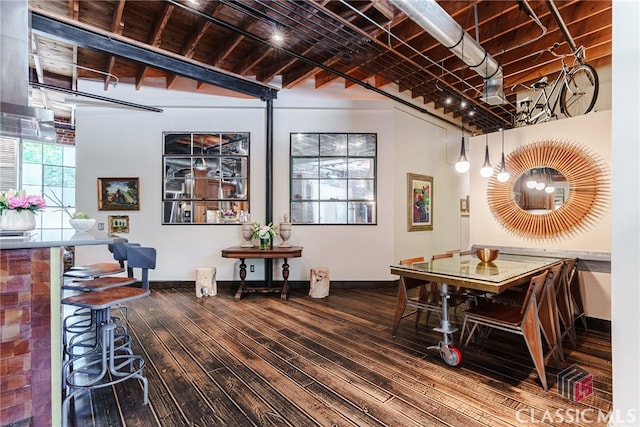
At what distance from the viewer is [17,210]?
1.81 meters

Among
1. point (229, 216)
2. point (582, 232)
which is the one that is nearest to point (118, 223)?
point (229, 216)

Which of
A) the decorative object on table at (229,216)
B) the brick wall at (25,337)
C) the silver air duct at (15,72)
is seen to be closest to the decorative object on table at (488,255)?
the brick wall at (25,337)

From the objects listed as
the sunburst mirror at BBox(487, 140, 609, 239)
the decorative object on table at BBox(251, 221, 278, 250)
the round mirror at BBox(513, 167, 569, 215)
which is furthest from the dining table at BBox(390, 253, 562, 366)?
the decorative object on table at BBox(251, 221, 278, 250)

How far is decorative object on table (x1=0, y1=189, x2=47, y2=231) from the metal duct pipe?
2.99 metres

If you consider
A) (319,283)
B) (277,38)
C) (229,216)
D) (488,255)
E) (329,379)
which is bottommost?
(329,379)

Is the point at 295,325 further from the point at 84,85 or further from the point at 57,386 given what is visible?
the point at 84,85

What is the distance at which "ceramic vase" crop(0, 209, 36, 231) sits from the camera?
5.84ft

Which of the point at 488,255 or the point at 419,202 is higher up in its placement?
the point at 419,202

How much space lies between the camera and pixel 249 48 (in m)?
4.45

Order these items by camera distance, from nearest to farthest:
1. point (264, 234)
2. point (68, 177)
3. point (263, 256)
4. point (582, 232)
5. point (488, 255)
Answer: point (488, 255)
point (582, 232)
point (263, 256)
point (264, 234)
point (68, 177)

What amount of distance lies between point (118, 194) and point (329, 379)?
4860 millimetres

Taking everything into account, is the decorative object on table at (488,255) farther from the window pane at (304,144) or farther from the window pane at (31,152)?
the window pane at (31,152)

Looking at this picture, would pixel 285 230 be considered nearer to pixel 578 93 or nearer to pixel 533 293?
pixel 533 293

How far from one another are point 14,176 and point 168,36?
14.7 ft
